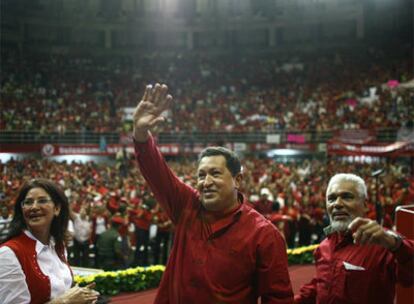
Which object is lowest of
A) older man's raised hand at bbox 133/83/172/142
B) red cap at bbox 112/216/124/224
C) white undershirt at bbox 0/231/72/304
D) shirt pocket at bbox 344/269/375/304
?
red cap at bbox 112/216/124/224

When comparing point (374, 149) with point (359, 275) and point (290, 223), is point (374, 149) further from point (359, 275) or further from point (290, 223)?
point (359, 275)

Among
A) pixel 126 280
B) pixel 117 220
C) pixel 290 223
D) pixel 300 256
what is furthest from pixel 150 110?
pixel 290 223

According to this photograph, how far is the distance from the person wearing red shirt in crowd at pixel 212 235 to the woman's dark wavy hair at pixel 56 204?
1.86 ft

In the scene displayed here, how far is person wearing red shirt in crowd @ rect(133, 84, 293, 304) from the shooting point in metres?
2.46

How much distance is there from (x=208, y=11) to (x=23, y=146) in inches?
840

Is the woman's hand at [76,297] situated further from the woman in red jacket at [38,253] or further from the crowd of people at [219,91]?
the crowd of people at [219,91]

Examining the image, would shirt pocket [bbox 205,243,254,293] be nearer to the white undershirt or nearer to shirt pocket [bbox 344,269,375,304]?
shirt pocket [bbox 344,269,375,304]

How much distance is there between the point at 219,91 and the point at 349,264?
31.2m

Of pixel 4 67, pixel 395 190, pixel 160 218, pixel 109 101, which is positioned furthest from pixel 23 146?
pixel 395 190

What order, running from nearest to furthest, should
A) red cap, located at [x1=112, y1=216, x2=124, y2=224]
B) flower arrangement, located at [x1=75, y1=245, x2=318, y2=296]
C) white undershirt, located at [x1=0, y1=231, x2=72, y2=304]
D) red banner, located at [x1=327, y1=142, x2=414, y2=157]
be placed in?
white undershirt, located at [x1=0, y1=231, x2=72, y2=304]
flower arrangement, located at [x1=75, y1=245, x2=318, y2=296]
red cap, located at [x1=112, y1=216, x2=124, y2=224]
red banner, located at [x1=327, y1=142, x2=414, y2=157]

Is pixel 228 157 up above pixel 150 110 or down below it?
below

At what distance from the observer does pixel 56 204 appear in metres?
2.83

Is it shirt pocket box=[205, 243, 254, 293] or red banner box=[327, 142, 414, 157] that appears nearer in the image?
shirt pocket box=[205, 243, 254, 293]

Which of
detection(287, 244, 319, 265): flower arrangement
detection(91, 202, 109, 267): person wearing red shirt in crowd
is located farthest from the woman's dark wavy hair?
detection(287, 244, 319, 265): flower arrangement
